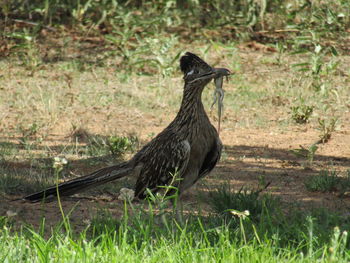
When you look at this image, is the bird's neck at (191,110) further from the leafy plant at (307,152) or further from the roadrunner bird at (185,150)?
the leafy plant at (307,152)

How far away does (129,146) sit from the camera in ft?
25.9

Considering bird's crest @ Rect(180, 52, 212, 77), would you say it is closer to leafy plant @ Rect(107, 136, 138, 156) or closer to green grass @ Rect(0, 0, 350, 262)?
green grass @ Rect(0, 0, 350, 262)

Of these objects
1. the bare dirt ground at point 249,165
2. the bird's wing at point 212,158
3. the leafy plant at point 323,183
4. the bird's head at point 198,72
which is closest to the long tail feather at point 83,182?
the bare dirt ground at point 249,165

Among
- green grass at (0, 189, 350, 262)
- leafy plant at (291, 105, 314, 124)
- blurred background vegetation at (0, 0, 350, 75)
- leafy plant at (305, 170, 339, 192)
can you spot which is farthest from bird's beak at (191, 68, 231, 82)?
blurred background vegetation at (0, 0, 350, 75)

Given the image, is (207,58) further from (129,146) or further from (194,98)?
(194,98)

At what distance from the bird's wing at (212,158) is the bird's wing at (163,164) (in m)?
0.30

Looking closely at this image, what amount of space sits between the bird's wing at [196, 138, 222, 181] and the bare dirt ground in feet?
0.91

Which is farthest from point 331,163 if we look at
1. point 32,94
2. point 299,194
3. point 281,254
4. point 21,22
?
point 21,22

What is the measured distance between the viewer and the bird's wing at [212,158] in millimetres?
6086

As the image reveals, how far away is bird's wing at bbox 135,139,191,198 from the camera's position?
19.2 feet

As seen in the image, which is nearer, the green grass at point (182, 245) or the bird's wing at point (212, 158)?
the green grass at point (182, 245)

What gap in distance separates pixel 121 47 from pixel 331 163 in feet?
16.6

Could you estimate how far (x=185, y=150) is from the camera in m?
5.84

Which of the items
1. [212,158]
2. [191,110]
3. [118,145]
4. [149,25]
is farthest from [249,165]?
[149,25]
